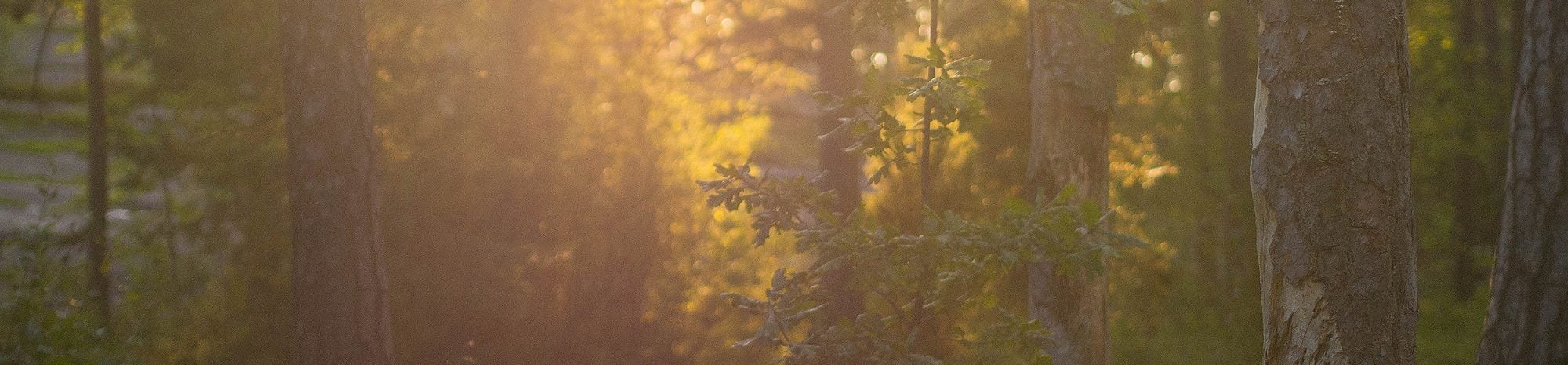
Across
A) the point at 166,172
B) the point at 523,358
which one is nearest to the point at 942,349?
the point at 523,358

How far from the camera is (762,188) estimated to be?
5.00m

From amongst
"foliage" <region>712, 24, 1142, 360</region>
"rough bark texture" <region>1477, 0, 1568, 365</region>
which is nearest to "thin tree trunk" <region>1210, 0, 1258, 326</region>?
"rough bark texture" <region>1477, 0, 1568, 365</region>

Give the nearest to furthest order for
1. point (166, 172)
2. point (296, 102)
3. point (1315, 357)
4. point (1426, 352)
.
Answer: point (1315, 357)
point (296, 102)
point (166, 172)
point (1426, 352)

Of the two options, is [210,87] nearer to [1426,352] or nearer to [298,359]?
[298,359]

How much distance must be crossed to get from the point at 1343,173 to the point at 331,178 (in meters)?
5.19

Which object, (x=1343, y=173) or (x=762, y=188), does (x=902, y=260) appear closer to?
(x=762, y=188)

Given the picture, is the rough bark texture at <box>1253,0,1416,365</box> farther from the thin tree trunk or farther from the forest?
the thin tree trunk

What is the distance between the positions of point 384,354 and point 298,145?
133cm

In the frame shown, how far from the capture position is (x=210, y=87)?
11.2 meters

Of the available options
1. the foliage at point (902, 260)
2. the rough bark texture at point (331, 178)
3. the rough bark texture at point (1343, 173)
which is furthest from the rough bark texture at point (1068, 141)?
A: the rough bark texture at point (331, 178)

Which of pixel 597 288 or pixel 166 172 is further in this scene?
pixel 166 172

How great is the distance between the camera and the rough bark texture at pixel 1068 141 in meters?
7.36

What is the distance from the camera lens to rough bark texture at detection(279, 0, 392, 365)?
22.9ft

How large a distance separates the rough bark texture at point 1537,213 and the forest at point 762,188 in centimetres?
2
